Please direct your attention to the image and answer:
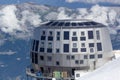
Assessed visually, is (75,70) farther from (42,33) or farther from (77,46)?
(42,33)

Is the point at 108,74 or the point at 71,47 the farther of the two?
the point at 71,47

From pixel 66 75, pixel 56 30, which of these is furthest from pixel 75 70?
pixel 56 30

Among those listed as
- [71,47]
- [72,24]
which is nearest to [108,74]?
[71,47]

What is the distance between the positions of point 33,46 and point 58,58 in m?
7.96

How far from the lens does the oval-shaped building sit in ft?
287

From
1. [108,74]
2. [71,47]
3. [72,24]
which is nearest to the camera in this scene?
[108,74]

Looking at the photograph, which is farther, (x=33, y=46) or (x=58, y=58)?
(x=33, y=46)

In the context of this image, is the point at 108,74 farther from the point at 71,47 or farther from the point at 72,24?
the point at 72,24

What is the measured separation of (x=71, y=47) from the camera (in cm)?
8819

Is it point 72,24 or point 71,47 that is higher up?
point 72,24

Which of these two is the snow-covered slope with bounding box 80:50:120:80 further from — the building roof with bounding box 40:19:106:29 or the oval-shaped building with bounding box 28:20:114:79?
the building roof with bounding box 40:19:106:29

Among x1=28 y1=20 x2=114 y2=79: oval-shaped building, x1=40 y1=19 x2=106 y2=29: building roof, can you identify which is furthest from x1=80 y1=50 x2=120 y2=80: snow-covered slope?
x1=40 y1=19 x2=106 y2=29: building roof

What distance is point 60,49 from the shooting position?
88.9 m

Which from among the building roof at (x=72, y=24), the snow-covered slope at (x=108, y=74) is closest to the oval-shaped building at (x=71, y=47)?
the building roof at (x=72, y=24)
